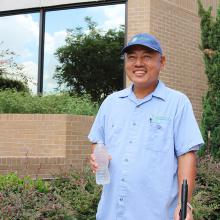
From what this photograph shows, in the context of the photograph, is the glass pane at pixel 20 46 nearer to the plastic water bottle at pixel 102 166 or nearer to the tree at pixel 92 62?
the tree at pixel 92 62

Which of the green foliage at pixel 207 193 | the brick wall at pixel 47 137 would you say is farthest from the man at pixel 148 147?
the brick wall at pixel 47 137

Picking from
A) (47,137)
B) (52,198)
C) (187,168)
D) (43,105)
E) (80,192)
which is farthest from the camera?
(43,105)

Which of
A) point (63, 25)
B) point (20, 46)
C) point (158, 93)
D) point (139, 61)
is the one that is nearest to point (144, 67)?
point (139, 61)

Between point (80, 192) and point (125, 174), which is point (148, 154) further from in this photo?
point (80, 192)

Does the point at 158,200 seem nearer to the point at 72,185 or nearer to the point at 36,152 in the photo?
the point at 72,185

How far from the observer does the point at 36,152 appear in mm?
8227

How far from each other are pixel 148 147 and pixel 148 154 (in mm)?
39

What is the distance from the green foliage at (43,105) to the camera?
886cm

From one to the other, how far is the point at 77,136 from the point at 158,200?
530cm

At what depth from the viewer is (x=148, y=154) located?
297 centimetres

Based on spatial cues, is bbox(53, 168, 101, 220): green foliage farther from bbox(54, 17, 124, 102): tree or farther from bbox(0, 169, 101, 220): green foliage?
bbox(54, 17, 124, 102): tree

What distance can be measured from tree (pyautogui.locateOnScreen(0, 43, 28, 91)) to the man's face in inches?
316

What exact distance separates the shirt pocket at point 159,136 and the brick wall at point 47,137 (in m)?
4.75

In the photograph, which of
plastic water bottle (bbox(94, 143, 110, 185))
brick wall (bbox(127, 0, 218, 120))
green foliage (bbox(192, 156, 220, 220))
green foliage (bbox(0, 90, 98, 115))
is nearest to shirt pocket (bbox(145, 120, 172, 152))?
plastic water bottle (bbox(94, 143, 110, 185))
